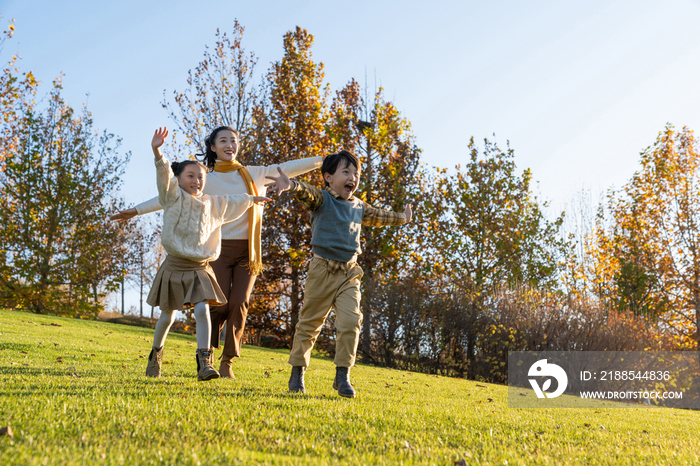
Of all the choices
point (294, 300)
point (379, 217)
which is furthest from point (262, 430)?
point (294, 300)

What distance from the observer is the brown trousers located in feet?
16.0

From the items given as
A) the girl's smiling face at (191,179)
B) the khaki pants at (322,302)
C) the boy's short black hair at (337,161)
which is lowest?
the khaki pants at (322,302)

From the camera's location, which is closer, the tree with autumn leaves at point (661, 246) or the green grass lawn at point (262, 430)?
the green grass lawn at point (262, 430)

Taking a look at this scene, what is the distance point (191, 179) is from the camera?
14.4 feet

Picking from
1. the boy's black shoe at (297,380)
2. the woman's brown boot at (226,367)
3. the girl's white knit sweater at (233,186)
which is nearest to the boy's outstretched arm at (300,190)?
the girl's white knit sweater at (233,186)

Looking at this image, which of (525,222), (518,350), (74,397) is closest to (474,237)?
(525,222)

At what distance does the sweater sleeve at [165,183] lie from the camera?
3963 mm

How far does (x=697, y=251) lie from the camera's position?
17.0m

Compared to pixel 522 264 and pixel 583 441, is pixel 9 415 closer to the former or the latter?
pixel 583 441

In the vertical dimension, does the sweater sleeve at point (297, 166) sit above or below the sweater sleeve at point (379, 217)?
above

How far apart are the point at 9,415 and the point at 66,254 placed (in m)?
18.7

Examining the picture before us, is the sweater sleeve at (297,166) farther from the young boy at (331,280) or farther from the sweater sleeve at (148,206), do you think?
the sweater sleeve at (148,206)

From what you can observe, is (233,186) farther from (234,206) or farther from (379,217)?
(379,217)

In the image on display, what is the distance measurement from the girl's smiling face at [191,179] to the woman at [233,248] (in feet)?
1.71
